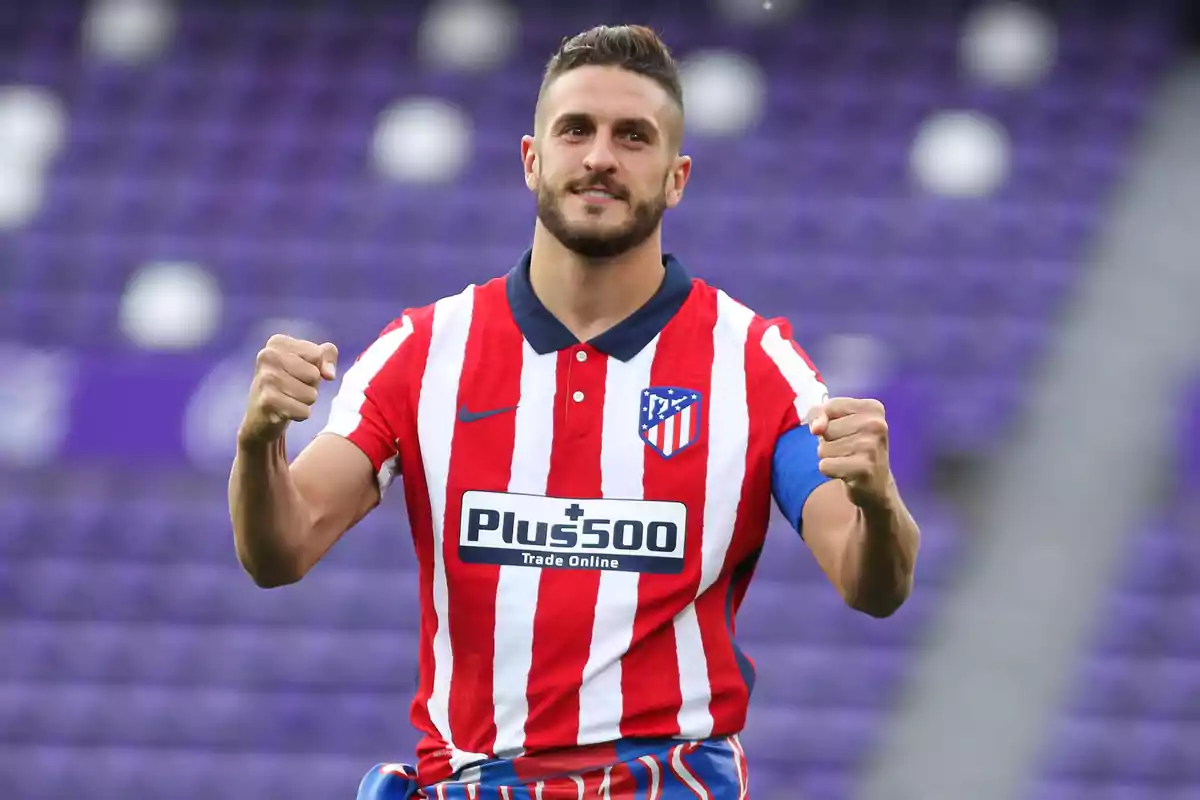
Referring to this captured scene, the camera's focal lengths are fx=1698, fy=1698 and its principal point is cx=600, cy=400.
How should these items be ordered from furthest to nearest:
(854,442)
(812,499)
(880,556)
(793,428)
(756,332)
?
(756,332)
(793,428)
(812,499)
(880,556)
(854,442)

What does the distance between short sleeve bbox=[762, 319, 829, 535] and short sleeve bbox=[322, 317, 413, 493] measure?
20.8 inches

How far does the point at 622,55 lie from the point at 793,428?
57 centimetres

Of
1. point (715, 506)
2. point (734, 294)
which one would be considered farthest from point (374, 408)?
point (734, 294)

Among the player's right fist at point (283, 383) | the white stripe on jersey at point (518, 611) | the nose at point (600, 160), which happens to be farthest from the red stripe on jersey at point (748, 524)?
the player's right fist at point (283, 383)

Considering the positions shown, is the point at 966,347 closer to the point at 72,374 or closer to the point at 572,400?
the point at 72,374

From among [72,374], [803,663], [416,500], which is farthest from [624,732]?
[72,374]

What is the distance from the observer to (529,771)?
2248 mm

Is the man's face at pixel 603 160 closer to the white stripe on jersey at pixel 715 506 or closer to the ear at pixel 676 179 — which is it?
the ear at pixel 676 179

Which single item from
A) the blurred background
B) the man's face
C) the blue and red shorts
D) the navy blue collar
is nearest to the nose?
the man's face

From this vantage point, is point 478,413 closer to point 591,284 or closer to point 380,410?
point 380,410

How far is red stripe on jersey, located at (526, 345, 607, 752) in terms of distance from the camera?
2.26 meters

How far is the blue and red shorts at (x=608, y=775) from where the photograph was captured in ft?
7.36

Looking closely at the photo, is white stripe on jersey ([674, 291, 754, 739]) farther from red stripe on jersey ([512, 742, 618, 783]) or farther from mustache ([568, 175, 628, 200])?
mustache ([568, 175, 628, 200])

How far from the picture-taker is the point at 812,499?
2242 millimetres
